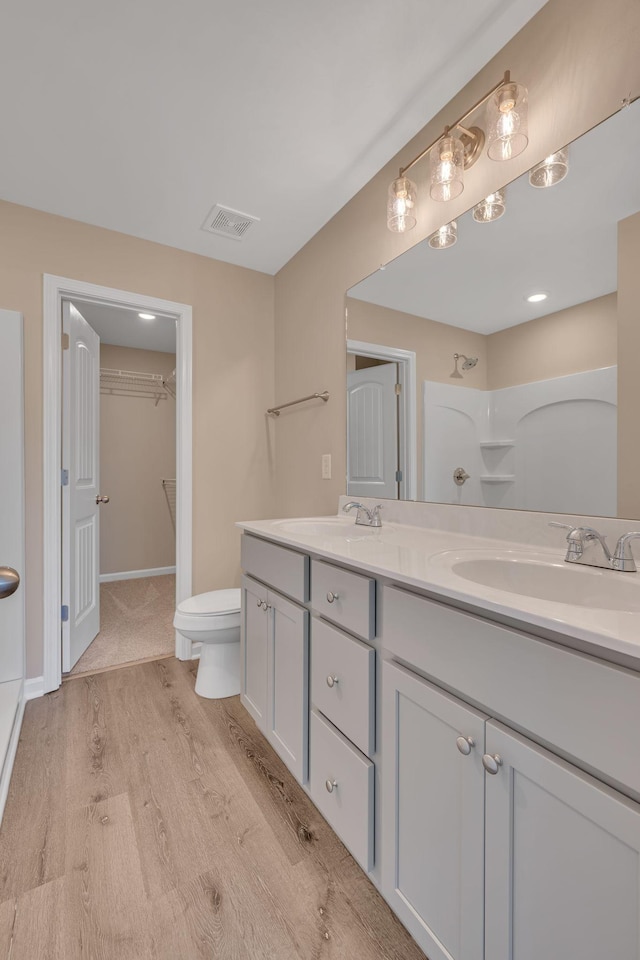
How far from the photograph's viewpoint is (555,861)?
2.12 ft

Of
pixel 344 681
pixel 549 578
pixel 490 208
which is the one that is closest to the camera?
pixel 549 578

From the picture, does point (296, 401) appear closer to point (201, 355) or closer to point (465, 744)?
point (201, 355)

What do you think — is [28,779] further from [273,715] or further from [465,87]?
[465,87]

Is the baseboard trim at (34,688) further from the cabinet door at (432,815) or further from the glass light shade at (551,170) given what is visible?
the glass light shade at (551,170)

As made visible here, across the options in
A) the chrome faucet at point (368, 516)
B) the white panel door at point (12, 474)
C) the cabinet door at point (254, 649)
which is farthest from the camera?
the white panel door at point (12, 474)

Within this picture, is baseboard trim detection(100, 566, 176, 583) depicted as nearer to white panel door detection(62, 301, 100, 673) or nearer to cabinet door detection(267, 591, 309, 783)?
white panel door detection(62, 301, 100, 673)

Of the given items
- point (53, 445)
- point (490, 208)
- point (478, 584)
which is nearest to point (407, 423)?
point (490, 208)

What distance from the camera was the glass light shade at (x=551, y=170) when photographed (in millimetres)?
1188

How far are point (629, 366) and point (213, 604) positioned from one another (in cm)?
193

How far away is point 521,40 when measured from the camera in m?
1.28

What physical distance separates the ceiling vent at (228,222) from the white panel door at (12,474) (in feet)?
3.48

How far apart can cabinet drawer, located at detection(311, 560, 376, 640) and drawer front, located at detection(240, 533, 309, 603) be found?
53mm

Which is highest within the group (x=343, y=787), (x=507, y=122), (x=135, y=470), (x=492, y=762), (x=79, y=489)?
(x=507, y=122)

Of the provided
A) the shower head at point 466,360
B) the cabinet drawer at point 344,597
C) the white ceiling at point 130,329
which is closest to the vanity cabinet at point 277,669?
the cabinet drawer at point 344,597
